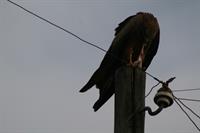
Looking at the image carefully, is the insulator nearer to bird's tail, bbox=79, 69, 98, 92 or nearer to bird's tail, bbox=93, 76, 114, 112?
bird's tail, bbox=93, 76, 114, 112

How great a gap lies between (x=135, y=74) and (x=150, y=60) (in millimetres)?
4097

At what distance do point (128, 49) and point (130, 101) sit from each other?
3.18 meters

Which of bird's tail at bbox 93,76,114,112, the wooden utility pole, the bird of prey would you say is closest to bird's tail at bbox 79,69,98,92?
the bird of prey

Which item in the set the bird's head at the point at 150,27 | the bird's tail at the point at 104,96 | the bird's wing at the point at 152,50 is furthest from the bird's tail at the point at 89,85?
the bird's wing at the point at 152,50

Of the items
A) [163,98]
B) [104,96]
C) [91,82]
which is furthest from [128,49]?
[163,98]

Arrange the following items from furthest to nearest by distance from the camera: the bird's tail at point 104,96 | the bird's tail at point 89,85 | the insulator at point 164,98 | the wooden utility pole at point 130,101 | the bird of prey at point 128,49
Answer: the bird's tail at point 89,85, the bird of prey at point 128,49, the bird's tail at point 104,96, the insulator at point 164,98, the wooden utility pole at point 130,101

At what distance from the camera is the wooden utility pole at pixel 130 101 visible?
Answer: 4535 millimetres

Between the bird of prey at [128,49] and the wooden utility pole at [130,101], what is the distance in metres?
1.42

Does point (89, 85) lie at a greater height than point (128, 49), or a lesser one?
lesser

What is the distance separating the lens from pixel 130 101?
4.61 m

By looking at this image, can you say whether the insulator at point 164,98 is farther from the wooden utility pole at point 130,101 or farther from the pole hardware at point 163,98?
the wooden utility pole at point 130,101

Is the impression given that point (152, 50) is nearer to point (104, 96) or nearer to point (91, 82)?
point (91, 82)

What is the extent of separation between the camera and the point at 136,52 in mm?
7734

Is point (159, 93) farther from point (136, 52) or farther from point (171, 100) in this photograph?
point (136, 52)
